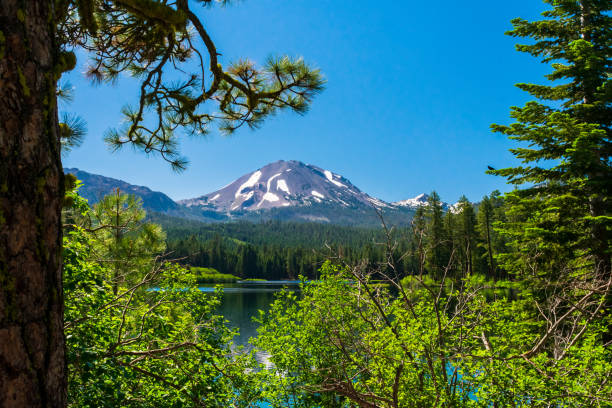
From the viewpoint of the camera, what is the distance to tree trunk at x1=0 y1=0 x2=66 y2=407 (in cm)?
101

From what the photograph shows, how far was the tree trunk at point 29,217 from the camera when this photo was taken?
101 cm

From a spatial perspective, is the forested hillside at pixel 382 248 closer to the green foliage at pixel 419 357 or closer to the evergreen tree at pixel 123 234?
the green foliage at pixel 419 357

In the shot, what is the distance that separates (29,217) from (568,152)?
371 inches

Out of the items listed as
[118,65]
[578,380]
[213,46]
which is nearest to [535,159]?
[578,380]

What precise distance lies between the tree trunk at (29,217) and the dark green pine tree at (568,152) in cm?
911

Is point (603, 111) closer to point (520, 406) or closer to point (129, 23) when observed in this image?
point (520, 406)

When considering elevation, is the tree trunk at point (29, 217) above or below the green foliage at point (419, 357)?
above

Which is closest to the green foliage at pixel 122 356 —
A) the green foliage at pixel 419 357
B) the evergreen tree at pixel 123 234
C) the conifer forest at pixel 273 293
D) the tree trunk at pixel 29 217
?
the conifer forest at pixel 273 293

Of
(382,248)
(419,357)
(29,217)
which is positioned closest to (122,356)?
(29,217)

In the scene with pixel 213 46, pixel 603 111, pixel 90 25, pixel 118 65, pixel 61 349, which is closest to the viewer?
pixel 61 349

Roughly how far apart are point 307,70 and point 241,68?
72cm

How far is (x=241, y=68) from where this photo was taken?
3.79 m

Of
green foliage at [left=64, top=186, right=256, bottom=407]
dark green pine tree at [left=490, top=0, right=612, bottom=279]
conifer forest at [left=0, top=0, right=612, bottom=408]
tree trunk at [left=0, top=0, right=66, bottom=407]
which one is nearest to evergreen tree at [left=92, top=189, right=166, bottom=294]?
conifer forest at [left=0, top=0, right=612, bottom=408]

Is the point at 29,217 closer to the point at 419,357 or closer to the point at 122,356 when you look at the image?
the point at 122,356
